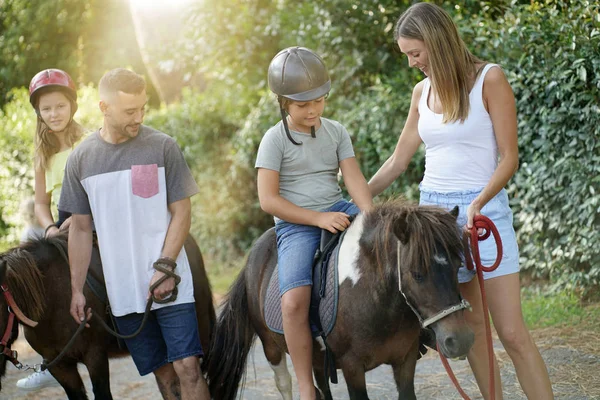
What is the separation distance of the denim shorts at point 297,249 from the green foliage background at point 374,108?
462 millimetres

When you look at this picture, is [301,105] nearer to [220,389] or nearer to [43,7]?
[220,389]

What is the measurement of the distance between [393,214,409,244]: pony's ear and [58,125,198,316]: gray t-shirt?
54.4 inches

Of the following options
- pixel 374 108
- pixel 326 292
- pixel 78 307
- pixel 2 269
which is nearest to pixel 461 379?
pixel 326 292

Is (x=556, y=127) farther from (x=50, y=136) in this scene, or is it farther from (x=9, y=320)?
(x=9, y=320)

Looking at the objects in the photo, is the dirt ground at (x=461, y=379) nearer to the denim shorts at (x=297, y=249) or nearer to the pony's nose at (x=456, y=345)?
the denim shorts at (x=297, y=249)

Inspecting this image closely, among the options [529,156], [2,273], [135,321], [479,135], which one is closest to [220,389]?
[135,321]

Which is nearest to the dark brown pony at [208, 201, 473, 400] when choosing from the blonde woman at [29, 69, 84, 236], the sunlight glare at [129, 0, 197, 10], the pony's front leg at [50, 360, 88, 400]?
the pony's front leg at [50, 360, 88, 400]

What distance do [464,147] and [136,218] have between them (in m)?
1.81

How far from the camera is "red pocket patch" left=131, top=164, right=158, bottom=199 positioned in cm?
386

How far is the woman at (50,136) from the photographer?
475 centimetres

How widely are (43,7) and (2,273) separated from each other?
1794cm

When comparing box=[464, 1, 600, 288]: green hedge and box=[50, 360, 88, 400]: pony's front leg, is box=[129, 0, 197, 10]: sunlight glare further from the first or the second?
box=[50, 360, 88, 400]: pony's front leg

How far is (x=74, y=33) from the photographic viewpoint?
70.0 ft

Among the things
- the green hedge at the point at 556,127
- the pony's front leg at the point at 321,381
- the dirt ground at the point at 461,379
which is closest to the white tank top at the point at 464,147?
the pony's front leg at the point at 321,381
